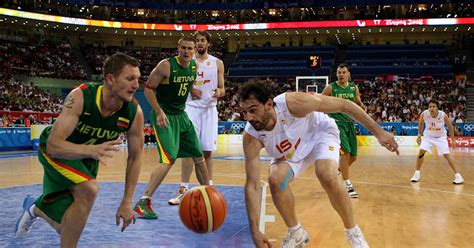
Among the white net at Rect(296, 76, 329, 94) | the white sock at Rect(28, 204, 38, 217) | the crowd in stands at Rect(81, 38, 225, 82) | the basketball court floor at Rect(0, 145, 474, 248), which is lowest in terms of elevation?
the basketball court floor at Rect(0, 145, 474, 248)

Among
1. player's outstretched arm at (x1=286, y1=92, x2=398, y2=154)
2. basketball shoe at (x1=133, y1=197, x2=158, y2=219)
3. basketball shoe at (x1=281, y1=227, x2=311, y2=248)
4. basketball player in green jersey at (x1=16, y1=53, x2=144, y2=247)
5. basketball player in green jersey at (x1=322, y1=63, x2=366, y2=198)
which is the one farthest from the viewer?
basketball player in green jersey at (x1=322, y1=63, x2=366, y2=198)

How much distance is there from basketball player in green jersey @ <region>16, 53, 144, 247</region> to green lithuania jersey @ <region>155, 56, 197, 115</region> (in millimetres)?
2648

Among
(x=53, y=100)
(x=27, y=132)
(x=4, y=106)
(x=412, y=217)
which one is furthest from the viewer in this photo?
(x=53, y=100)

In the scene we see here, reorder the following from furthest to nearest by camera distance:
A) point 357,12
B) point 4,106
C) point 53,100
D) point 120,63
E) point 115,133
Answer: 1. point 357,12
2. point 53,100
3. point 4,106
4. point 115,133
5. point 120,63

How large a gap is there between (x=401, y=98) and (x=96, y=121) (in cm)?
3016

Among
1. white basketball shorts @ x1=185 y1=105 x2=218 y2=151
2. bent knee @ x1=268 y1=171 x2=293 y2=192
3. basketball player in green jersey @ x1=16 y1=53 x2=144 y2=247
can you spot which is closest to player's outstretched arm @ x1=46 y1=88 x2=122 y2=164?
basketball player in green jersey @ x1=16 y1=53 x2=144 y2=247

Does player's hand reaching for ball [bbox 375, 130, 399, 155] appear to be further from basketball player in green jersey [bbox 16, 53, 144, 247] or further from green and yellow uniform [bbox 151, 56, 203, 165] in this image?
green and yellow uniform [bbox 151, 56, 203, 165]

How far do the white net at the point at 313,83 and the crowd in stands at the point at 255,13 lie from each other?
50.5 ft

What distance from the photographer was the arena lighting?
39.6 metres

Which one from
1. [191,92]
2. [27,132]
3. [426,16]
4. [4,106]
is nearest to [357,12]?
[426,16]

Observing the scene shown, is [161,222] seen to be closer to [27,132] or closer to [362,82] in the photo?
[27,132]

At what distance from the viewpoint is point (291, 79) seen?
111ft

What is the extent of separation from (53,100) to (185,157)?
28609 mm

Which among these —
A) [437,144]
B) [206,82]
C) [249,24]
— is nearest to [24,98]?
[249,24]
